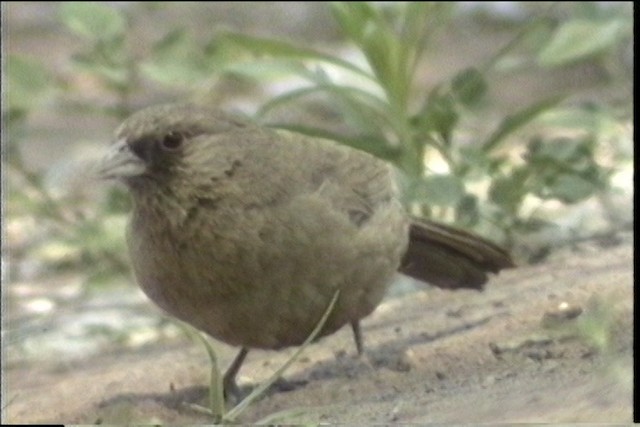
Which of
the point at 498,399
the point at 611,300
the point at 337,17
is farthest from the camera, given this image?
the point at 337,17

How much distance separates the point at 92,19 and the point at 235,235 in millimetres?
1280

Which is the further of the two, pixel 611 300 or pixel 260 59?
pixel 260 59

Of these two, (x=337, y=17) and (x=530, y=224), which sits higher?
(x=337, y=17)

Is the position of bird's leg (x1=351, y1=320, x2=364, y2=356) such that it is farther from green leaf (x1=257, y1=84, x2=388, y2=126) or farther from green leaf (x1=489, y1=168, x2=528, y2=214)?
green leaf (x1=489, y1=168, x2=528, y2=214)

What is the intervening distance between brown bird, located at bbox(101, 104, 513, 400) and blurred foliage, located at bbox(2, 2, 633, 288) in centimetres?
40

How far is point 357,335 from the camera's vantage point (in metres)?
2.56

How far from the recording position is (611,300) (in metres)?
2.34

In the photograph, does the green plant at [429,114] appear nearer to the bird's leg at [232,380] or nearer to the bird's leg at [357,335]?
the bird's leg at [357,335]

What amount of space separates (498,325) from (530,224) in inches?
29.1

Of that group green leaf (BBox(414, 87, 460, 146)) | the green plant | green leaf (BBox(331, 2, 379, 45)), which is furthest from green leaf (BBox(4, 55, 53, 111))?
green leaf (BBox(414, 87, 460, 146))

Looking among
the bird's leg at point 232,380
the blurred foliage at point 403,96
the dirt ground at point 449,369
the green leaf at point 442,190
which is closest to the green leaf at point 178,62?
the blurred foliage at point 403,96

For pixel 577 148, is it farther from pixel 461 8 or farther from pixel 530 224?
pixel 461 8

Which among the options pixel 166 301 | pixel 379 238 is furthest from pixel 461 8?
pixel 166 301

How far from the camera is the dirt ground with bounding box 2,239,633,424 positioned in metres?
2.20
